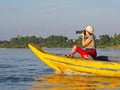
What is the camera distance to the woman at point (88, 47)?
1583 cm

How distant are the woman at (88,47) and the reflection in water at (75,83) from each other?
83cm

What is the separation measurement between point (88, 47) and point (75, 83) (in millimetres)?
2748

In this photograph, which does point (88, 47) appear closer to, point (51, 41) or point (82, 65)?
point (82, 65)

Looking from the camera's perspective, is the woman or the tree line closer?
the woman

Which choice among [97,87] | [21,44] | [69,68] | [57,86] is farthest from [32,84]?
[21,44]

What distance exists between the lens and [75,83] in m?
13.5

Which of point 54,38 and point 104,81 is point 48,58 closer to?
point 104,81

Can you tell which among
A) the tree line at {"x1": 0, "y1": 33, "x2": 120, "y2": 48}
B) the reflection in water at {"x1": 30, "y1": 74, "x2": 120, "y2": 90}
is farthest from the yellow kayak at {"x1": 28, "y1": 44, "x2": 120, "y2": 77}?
the tree line at {"x1": 0, "y1": 33, "x2": 120, "y2": 48}

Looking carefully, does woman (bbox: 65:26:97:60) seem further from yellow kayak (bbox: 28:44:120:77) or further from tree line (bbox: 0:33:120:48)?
tree line (bbox: 0:33:120:48)

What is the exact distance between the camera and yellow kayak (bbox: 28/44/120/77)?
15055 mm

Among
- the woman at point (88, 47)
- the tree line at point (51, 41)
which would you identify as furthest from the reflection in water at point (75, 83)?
the tree line at point (51, 41)

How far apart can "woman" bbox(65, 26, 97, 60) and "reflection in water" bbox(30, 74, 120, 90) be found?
2.73 feet

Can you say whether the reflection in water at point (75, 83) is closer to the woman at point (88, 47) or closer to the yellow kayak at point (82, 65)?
the yellow kayak at point (82, 65)

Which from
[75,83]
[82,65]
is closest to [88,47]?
[82,65]
